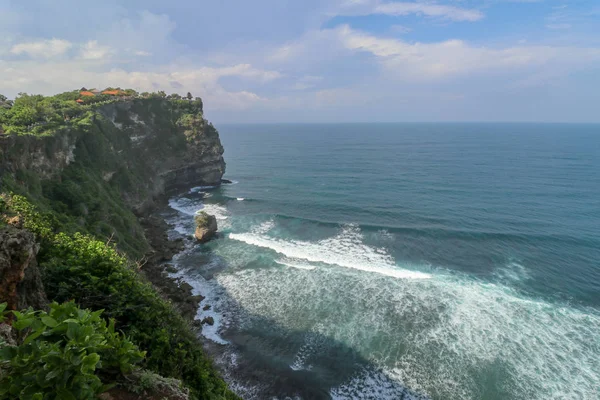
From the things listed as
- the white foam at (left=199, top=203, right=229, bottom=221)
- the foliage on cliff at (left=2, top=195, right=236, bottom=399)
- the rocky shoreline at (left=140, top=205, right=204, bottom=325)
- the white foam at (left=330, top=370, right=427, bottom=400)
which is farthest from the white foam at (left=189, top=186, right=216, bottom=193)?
the white foam at (left=330, top=370, right=427, bottom=400)

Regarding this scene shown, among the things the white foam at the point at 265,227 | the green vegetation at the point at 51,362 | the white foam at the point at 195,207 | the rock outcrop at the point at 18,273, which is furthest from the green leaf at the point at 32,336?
the white foam at the point at 195,207

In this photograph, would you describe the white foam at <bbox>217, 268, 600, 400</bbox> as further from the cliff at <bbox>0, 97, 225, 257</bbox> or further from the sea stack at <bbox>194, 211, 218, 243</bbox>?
the cliff at <bbox>0, 97, 225, 257</bbox>

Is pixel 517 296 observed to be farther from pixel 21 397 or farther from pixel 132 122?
pixel 132 122

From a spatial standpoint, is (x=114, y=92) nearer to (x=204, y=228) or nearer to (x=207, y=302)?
(x=204, y=228)

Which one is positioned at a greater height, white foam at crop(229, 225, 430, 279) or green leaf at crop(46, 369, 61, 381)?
green leaf at crop(46, 369, 61, 381)

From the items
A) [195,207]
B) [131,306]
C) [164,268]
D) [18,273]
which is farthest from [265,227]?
[18,273]

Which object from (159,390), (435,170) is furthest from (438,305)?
(435,170)
